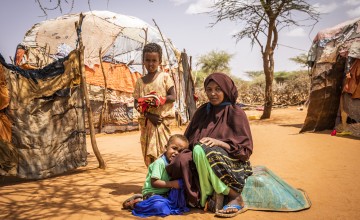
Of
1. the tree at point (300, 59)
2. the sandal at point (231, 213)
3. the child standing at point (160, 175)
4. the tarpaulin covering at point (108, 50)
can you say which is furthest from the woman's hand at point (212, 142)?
the tree at point (300, 59)

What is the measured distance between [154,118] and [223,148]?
933mm

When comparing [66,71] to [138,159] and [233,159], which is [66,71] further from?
[233,159]

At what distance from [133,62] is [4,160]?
699cm

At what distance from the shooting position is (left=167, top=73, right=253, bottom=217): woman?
2.47 metres

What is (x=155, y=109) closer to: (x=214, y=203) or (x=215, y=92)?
(x=215, y=92)

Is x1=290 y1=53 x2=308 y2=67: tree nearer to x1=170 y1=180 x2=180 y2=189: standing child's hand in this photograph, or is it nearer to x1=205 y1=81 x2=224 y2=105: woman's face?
x1=205 y1=81 x2=224 y2=105: woman's face

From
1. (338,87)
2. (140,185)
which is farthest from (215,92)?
(338,87)

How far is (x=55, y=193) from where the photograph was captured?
11.0 ft

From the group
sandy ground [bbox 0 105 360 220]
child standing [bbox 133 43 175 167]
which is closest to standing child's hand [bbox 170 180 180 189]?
sandy ground [bbox 0 105 360 220]

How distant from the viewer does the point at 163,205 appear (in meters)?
2.52

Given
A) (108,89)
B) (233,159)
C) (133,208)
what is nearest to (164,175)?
(133,208)

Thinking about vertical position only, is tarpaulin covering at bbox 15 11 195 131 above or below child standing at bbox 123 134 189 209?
above

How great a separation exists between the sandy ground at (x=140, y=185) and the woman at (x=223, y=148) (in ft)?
0.71

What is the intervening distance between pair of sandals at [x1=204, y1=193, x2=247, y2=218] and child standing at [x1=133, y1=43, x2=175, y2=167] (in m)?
0.83
